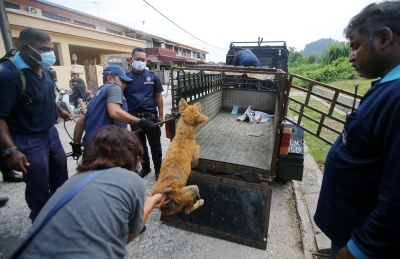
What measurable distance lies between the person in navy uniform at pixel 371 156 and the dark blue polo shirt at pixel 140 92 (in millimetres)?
3119

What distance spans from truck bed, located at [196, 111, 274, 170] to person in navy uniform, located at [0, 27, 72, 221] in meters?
1.98

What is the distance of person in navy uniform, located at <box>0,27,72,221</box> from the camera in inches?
77.5

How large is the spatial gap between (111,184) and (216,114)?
4.65m

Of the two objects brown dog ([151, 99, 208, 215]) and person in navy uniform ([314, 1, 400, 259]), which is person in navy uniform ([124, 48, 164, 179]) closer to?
brown dog ([151, 99, 208, 215])

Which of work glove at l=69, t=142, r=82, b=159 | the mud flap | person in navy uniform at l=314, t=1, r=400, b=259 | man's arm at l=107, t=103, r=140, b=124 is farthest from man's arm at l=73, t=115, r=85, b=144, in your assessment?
person in navy uniform at l=314, t=1, r=400, b=259

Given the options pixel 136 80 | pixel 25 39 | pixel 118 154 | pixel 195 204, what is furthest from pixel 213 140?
pixel 25 39

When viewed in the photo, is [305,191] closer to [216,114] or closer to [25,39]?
[216,114]

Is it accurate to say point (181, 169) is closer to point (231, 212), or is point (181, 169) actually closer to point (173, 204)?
point (173, 204)

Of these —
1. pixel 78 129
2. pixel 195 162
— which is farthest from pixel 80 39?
pixel 195 162

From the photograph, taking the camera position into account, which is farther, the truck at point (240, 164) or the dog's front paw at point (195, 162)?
the dog's front paw at point (195, 162)

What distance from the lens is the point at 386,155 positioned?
32.9 inches

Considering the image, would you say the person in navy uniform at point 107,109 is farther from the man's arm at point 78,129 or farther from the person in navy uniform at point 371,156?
the person in navy uniform at point 371,156

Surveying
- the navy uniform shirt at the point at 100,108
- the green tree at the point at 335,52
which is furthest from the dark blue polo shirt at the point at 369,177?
the green tree at the point at 335,52

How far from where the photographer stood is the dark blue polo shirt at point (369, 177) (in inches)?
31.0
